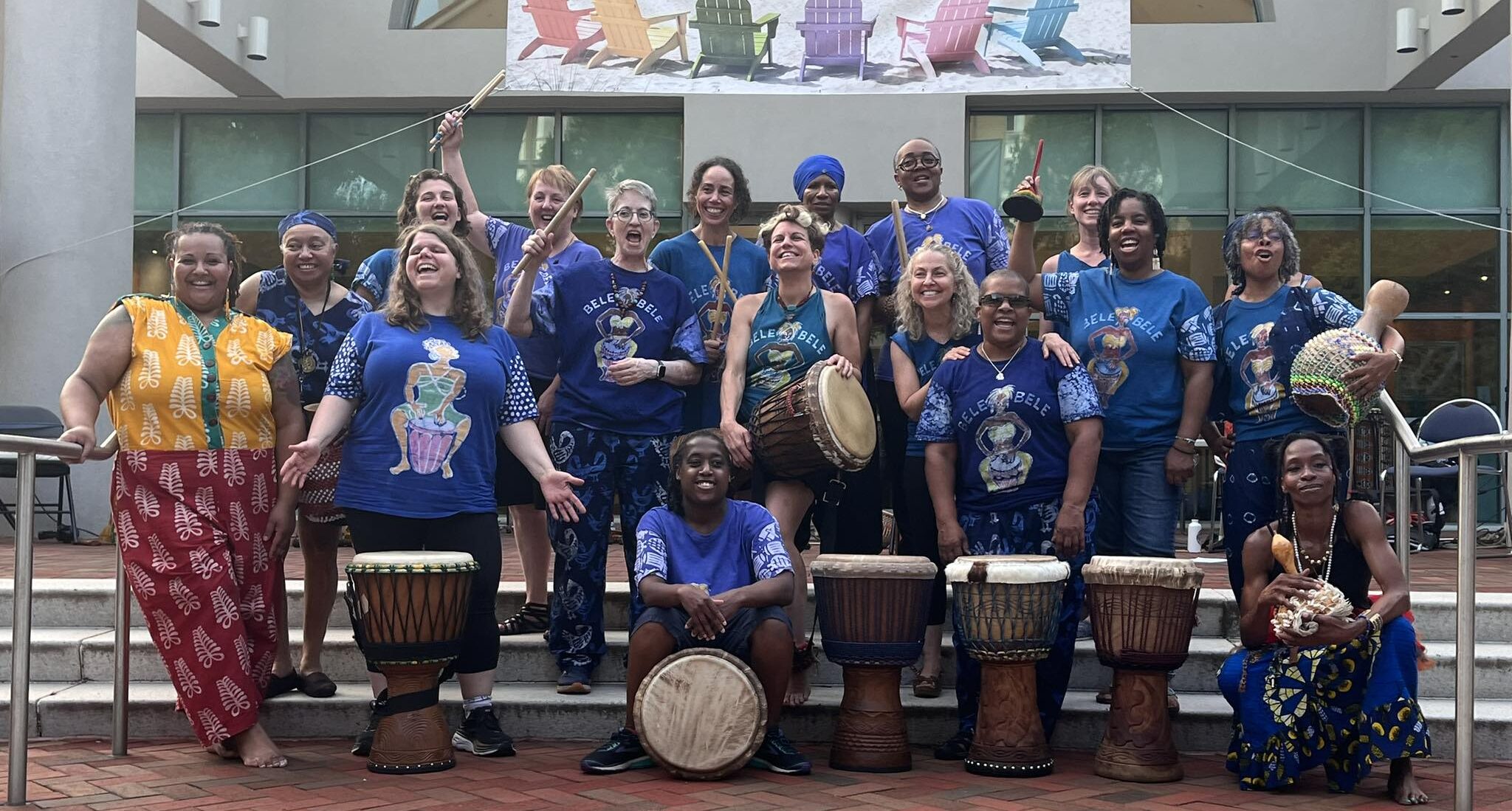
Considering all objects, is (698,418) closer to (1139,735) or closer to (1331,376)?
(1139,735)

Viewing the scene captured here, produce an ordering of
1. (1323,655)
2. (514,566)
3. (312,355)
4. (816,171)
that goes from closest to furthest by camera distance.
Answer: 1. (1323,655)
2. (312,355)
3. (816,171)
4. (514,566)

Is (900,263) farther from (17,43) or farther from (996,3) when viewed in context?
(17,43)

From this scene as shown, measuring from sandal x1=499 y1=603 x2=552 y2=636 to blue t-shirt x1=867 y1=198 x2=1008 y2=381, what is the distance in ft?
6.24

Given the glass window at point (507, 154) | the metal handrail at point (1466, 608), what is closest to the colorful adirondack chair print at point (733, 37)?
the metal handrail at point (1466, 608)

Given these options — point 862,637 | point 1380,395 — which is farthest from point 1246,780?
point 1380,395

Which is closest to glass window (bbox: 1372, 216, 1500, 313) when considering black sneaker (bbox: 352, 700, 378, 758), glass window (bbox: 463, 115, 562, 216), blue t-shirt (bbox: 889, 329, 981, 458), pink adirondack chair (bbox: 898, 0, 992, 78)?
glass window (bbox: 463, 115, 562, 216)

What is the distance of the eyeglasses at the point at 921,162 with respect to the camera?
607cm

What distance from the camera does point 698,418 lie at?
5.93 m

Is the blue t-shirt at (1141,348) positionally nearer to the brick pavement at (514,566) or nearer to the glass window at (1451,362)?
the brick pavement at (514,566)

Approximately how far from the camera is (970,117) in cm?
1329

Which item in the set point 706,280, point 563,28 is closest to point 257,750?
point 706,280

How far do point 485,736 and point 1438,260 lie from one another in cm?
1077

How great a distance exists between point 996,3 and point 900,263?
60.4 inches

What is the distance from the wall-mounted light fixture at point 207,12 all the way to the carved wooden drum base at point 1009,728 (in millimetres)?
9450
